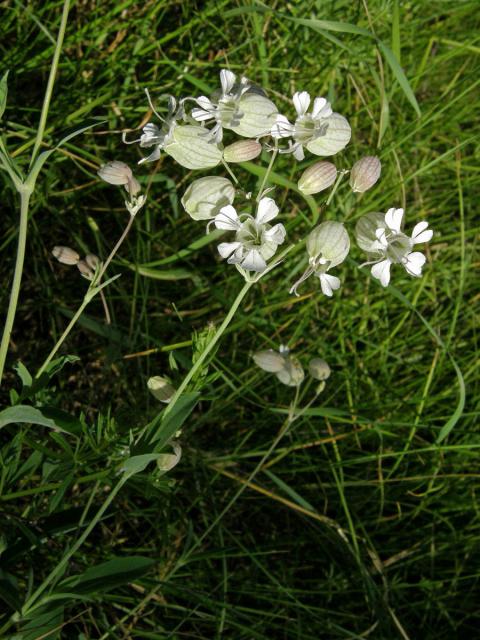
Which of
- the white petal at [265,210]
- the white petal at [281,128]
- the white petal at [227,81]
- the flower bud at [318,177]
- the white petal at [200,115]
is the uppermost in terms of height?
the white petal at [227,81]

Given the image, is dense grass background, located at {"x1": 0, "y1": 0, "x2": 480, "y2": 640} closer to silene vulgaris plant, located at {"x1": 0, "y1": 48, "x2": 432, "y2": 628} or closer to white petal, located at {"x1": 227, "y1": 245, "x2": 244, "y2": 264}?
silene vulgaris plant, located at {"x1": 0, "y1": 48, "x2": 432, "y2": 628}

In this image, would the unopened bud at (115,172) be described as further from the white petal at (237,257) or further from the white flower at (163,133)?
the white petal at (237,257)

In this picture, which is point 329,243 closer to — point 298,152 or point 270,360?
point 298,152

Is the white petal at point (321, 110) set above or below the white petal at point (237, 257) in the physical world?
above

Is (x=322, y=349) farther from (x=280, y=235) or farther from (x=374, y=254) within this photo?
(x=280, y=235)

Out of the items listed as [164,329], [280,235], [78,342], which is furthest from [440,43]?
[280,235]

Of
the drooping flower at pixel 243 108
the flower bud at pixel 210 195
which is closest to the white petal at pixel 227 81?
the drooping flower at pixel 243 108
